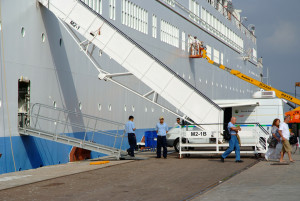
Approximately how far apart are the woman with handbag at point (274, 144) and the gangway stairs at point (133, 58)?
2582mm

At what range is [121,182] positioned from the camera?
12.1m

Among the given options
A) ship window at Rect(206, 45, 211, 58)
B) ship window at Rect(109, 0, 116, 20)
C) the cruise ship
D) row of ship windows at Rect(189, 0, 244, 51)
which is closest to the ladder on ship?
the cruise ship

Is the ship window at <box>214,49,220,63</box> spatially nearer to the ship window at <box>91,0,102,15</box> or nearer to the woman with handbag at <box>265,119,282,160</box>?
the ship window at <box>91,0,102,15</box>

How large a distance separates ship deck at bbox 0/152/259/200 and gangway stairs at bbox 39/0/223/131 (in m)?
3.58

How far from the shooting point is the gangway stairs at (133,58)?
17703 mm

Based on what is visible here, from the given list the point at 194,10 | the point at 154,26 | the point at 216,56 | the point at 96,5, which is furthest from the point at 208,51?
the point at 96,5

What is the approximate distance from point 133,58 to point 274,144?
594cm

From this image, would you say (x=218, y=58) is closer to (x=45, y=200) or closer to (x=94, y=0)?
(x=94, y=0)

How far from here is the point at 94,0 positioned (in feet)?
72.5

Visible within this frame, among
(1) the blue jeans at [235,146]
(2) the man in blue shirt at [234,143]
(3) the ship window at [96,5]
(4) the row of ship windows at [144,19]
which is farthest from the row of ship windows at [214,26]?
(1) the blue jeans at [235,146]

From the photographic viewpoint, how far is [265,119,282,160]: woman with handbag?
57.4ft

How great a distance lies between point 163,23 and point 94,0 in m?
10.4

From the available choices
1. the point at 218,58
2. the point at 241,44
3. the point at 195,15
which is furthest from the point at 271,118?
the point at 241,44

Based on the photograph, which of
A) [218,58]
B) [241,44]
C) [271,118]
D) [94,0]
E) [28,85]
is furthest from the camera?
[241,44]
